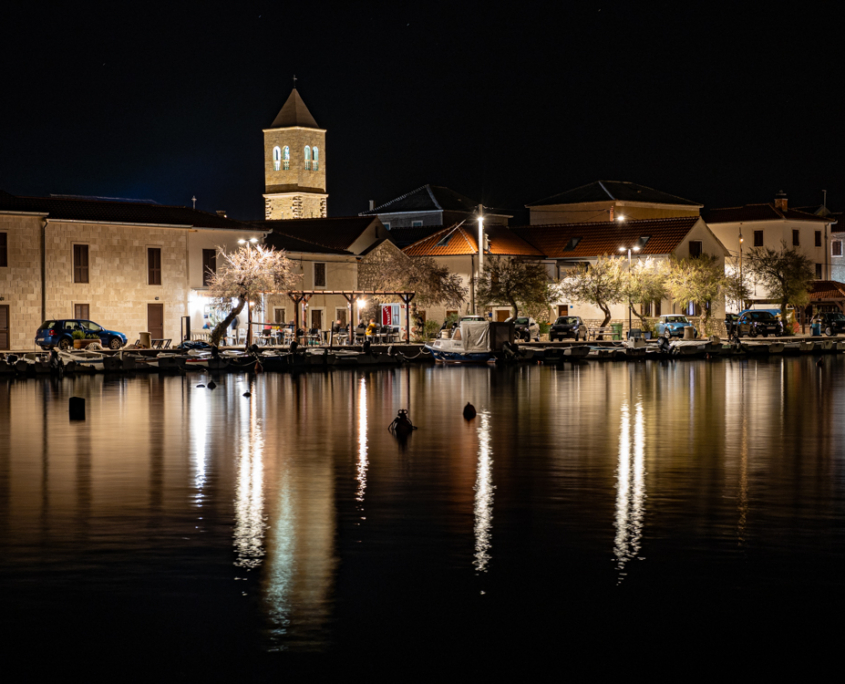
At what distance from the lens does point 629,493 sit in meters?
14.0

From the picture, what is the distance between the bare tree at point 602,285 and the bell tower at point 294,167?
32.5 metres

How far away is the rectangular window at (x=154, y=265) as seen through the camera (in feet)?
192

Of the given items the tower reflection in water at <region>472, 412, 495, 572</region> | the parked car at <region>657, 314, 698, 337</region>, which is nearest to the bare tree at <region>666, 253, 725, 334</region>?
the parked car at <region>657, 314, 698, 337</region>

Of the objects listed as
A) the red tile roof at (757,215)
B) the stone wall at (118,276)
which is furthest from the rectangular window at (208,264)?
the red tile roof at (757,215)

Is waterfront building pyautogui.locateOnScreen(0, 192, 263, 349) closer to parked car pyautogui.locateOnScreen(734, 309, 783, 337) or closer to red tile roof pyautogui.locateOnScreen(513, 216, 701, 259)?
red tile roof pyautogui.locateOnScreen(513, 216, 701, 259)

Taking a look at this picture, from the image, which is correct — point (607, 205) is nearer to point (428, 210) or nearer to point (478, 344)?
point (428, 210)

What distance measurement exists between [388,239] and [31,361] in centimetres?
3439

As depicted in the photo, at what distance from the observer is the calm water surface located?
8.48 meters

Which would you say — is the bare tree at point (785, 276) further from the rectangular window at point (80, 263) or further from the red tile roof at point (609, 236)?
the rectangular window at point (80, 263)

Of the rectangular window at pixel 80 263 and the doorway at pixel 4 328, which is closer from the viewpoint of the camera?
the doorway at pixel 4 328

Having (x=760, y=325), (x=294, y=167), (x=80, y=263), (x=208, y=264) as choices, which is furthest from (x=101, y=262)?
(x=294, y=167)

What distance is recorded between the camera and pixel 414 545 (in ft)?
36.3

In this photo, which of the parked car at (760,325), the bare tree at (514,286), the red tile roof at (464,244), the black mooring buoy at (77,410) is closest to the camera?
the black mooring buoy at (77,410)

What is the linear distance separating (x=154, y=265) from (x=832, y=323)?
4344 cm
